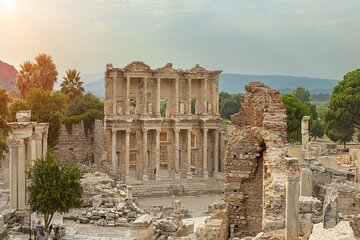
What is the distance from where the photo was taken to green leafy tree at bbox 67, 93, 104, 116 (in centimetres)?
A: 5552

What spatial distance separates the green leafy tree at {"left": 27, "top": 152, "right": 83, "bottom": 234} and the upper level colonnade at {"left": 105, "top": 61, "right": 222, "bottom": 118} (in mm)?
21568

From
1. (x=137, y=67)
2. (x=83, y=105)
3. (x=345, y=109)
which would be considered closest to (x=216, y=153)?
(x=137, y=67)

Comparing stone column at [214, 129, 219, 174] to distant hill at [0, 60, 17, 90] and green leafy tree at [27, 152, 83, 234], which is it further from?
distant hill at [0, 60, 17, 90]

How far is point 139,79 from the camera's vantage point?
153 ft

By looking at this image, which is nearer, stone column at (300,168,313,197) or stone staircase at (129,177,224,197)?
stone column at (300,168,313,197)

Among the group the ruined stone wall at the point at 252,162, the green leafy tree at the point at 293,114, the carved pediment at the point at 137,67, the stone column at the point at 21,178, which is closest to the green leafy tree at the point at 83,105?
the carved pediment at the point at 137,67

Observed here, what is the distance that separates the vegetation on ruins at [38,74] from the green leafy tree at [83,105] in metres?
3.31

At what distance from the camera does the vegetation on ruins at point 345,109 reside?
5378 cm

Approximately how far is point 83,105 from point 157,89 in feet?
39.5

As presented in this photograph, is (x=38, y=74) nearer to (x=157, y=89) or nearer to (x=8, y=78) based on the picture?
(x=157, y=89)

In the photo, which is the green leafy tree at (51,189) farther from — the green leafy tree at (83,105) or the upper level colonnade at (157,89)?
the green leafy tree at (83,105)

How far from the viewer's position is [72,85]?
61844 millimetres

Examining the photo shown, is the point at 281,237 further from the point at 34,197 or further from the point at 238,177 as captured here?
the point at 34,197

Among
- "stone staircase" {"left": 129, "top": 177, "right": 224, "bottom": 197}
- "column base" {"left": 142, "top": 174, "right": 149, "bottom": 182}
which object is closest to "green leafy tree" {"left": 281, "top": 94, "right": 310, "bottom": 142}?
"stone staircase" {"left": 129, "top": 177, "right": 224, "bottom": 197}
